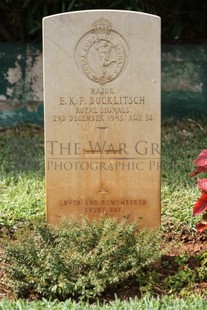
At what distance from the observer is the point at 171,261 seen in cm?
480

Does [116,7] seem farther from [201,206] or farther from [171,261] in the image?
[201,206]

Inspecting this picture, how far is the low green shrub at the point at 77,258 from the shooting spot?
4176mm

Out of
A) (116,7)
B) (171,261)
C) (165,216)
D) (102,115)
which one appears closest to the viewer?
(102,115)

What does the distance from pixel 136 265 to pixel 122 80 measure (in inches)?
46.7

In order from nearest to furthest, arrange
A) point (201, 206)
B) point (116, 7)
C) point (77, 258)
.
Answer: point (77, 258), point (201, 206), point (116, 7)

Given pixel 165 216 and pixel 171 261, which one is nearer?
pixel 171 261

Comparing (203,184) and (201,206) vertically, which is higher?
(203,184)

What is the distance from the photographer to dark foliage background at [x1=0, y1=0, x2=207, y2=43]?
9273mm

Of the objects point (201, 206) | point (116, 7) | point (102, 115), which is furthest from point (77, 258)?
point (116, 7)

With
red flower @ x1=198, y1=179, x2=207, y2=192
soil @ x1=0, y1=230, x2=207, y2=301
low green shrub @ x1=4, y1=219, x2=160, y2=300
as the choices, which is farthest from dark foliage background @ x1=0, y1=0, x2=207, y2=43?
low green shrub @ x1=4, y1=219, x2=160, y2=300

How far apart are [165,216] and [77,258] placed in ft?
4.51

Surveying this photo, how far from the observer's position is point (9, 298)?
4258 mm

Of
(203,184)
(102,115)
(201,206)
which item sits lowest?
(201,206)

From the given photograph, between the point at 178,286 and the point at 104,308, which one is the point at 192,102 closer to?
the point at 178,286
